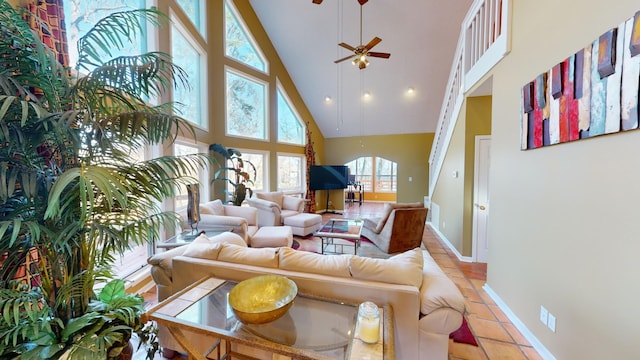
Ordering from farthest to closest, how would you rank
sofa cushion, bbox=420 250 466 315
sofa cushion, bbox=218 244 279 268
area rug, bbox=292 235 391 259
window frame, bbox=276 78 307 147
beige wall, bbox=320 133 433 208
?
beige wall, bbox=320 133 433 208 < window frame, bbox=276 78 307 147 < area rug, bbox=292 235 391 259 < sofa cushion, bbox=218 244 279 268 < sofa cushion, bbox=420 250 466 315

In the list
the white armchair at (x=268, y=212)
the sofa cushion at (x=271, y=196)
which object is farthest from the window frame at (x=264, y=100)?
the white armchair at (x=268, y=212)

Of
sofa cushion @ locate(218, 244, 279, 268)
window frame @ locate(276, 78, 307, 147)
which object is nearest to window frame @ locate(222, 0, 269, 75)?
window frame @ locate(276, 78, 307, 147)

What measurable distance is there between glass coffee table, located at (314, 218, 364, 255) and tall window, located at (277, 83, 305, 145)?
132 inches

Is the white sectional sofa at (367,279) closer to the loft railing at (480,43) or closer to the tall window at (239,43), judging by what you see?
the loft railing at (480,43)

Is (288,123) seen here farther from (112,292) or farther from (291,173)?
(112,292)

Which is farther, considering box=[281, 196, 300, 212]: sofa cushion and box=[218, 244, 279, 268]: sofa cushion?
box=[281, 196, 300, 212]: sofa cushion

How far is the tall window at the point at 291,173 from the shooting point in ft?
22.4

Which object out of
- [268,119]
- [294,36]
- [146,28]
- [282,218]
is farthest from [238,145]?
[294,36]

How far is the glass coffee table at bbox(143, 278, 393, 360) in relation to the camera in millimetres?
1100

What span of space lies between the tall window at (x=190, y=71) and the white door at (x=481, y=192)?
170 inches

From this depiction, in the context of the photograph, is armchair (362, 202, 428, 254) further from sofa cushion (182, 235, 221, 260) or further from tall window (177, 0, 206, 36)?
tall window (177, 0, 206, 36)

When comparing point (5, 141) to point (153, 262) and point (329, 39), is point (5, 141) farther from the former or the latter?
point (329, 39)

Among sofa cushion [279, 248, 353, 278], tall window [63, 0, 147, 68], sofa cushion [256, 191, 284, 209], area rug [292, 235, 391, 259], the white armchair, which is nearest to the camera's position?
sofa cushion [279, 248, 353, 278]

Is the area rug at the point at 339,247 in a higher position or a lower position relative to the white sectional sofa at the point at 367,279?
lower
